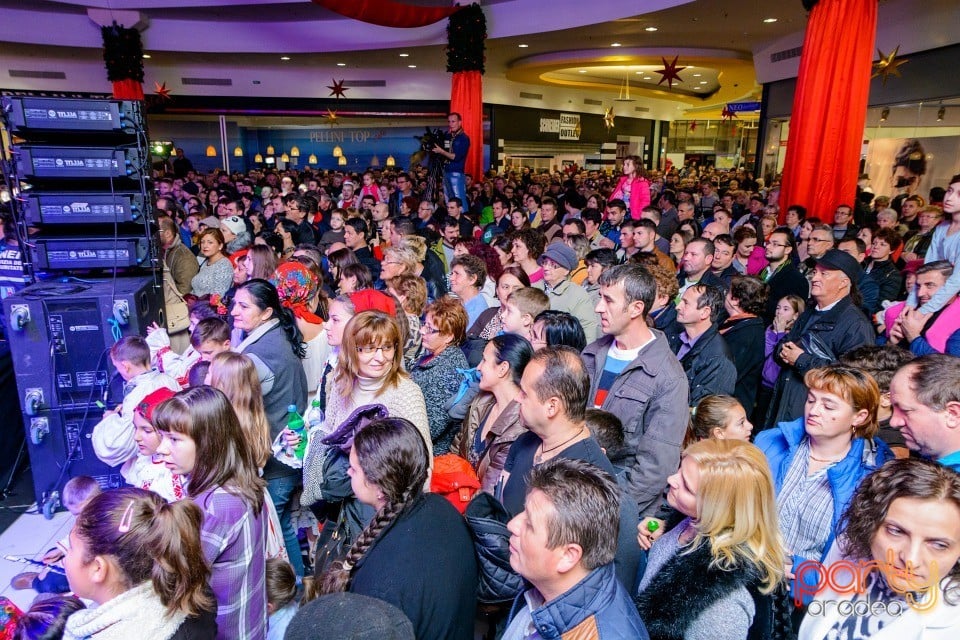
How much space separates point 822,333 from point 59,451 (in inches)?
177

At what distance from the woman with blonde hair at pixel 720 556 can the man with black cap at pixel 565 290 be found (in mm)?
2458

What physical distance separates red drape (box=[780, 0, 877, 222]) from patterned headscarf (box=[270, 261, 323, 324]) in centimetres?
505

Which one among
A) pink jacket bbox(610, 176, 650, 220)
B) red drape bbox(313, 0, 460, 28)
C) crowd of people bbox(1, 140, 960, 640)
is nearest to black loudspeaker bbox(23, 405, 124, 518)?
crowd of people bbox(1, 140, 960, 640)

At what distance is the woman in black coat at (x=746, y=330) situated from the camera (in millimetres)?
3621

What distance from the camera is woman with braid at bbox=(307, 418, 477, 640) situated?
5.03 ft

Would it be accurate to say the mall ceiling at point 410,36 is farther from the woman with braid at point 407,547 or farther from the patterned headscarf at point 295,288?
the woman with braid at point 407,547

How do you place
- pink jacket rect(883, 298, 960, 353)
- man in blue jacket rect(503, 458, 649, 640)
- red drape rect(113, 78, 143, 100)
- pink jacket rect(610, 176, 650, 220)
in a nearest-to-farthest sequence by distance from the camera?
man in blue jacket rect(503, 458, 649, 640)
pink jacket rect(883, 298, 960, 353)
pink jacket rect(610, 176, 650, 220)
red drape rect(113, 78, 143, 100)

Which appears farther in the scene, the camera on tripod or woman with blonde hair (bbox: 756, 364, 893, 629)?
the camera on tripod

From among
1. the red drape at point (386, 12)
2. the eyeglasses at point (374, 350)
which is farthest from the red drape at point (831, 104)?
the red drape at point (386, 12)

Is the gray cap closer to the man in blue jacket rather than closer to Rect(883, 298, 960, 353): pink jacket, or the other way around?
Rect(883, 298, 960, 353): pink jacket

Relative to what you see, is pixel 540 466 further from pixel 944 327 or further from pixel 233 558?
pixel 944 327

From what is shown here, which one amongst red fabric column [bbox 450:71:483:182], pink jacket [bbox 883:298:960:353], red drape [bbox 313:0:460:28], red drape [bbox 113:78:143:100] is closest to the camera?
pink jacket [bbox 883:298:960:353]

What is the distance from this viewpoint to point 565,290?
418 cm

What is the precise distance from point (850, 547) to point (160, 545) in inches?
72.8
